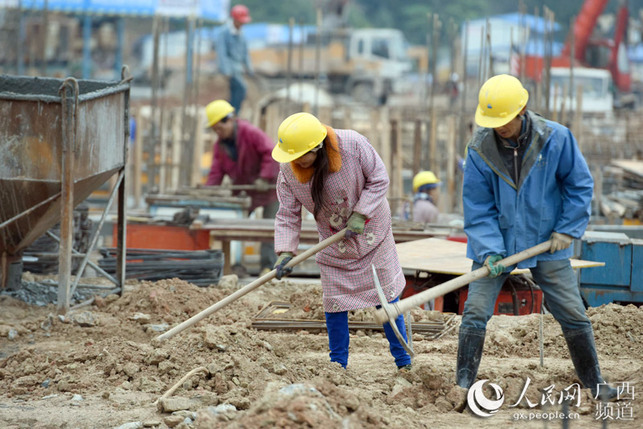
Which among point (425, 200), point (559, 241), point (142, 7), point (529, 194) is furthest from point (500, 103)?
point (142, 7)

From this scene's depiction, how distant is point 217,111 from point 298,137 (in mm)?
5538

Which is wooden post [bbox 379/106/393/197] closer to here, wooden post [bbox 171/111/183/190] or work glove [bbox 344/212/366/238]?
wooden post [bbox 171/111/183/190]

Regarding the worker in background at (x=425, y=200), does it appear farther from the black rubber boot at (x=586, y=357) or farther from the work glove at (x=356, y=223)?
the black rubber boot at (x=586, y=357)

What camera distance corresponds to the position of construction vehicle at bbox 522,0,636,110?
3256 cm

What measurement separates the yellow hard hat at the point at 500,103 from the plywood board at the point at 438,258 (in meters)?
2.23

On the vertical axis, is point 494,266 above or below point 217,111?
below

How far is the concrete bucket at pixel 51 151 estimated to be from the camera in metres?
6.86

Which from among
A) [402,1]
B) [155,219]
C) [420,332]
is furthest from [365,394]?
[402,1]

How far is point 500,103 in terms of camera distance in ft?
15.9

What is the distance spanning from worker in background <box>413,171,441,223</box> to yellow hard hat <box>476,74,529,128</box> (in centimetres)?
603

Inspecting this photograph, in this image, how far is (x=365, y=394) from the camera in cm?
491

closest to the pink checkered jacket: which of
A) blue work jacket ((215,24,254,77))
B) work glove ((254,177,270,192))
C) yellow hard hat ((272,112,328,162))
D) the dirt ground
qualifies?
yellow hard hat ((272,112,328,162))

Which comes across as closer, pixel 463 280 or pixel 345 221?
pixel 463 280

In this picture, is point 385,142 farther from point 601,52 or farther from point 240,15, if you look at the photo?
point 601,52
